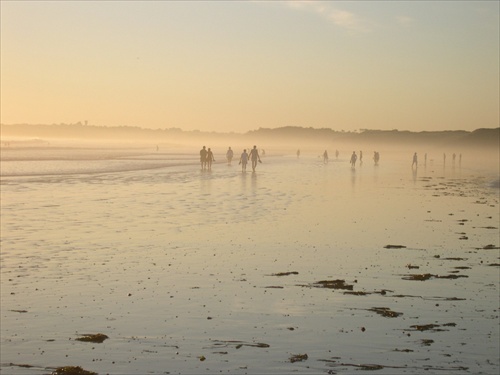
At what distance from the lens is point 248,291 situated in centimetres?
1297

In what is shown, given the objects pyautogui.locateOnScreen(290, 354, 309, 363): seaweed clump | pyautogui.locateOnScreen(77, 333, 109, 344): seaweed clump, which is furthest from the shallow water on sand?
pyautogui.locateOnScreen(77, 333, 109, 344): seaweed clump

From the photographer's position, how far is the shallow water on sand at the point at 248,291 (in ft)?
30.6

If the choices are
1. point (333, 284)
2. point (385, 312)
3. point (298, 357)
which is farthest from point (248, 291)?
point (298, 357)

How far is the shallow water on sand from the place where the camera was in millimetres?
9312

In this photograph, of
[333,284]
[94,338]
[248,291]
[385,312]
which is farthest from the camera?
[333,284]

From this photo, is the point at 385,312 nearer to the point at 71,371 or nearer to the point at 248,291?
the point at 248,291

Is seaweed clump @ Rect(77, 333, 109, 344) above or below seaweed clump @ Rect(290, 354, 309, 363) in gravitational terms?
above

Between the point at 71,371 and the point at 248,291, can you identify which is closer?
the point at 71,371

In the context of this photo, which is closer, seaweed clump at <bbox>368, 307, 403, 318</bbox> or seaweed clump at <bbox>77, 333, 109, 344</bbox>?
seaweed clump at <bbox>77, 333, 109, 344</bbox>

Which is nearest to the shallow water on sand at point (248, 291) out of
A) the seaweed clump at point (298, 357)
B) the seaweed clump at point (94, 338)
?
the seaweed clump at point (298, 357)

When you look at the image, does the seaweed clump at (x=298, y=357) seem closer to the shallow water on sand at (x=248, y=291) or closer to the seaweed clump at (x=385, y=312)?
the shallow water on sand at (x=248, y=291)

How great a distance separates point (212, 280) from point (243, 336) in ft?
12.6

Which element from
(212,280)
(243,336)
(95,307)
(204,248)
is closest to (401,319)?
(243,336)

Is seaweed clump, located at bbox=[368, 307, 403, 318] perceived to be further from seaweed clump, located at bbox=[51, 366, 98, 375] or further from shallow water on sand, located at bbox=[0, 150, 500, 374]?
seaweed clump, located at bbox=[51, 366, 98, 375]
